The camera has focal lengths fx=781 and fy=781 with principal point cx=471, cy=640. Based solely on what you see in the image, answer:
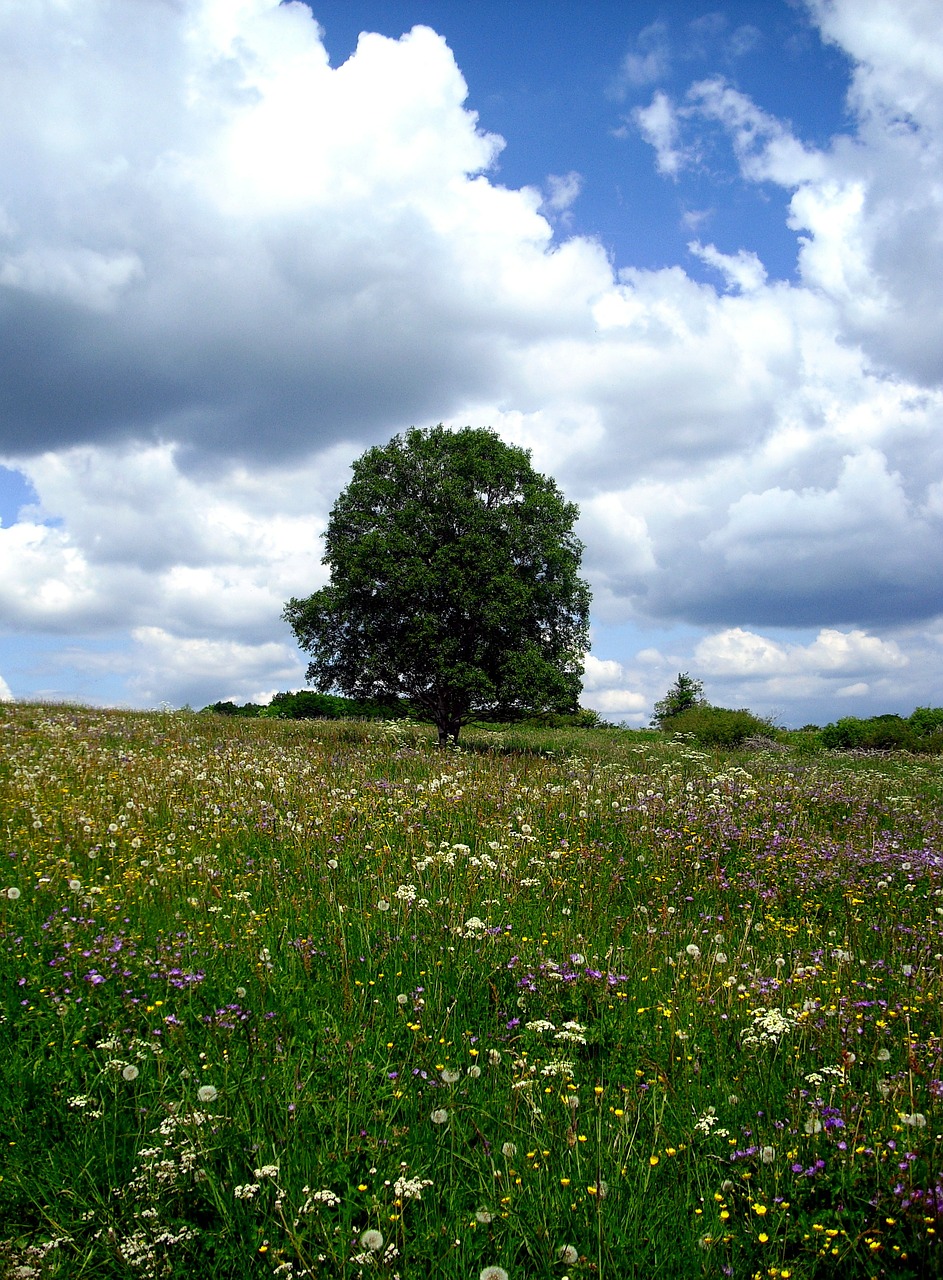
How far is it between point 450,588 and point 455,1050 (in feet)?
66.7

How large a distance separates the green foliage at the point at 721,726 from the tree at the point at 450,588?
12.3 m

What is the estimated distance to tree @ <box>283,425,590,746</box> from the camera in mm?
24406

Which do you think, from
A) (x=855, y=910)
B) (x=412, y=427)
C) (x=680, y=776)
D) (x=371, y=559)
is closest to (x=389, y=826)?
(x=855, y=910)

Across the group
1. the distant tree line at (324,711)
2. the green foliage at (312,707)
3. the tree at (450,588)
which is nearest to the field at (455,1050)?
the tree at (450,588)

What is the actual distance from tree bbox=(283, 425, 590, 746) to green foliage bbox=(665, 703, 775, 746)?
1232 centimetres

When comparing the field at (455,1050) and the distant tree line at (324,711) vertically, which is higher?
the distant tree line at (324,711)

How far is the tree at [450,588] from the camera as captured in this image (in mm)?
24406

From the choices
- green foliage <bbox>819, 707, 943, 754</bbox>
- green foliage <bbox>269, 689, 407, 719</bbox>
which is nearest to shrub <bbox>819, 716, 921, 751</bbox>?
green foliage <bbox>819, 707, 943, 754</bbox>

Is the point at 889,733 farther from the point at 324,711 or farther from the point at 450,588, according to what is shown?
the point at 324,711

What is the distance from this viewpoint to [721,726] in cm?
3631

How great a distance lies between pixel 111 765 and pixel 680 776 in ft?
33.1

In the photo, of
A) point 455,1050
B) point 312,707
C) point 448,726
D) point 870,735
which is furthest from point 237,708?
point 455,1050

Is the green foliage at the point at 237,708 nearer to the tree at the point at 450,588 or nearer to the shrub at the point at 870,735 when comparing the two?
→ the tree at the point at 450,588

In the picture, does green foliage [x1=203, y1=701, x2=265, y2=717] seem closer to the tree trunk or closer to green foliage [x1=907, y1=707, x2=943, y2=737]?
the tree trunk
